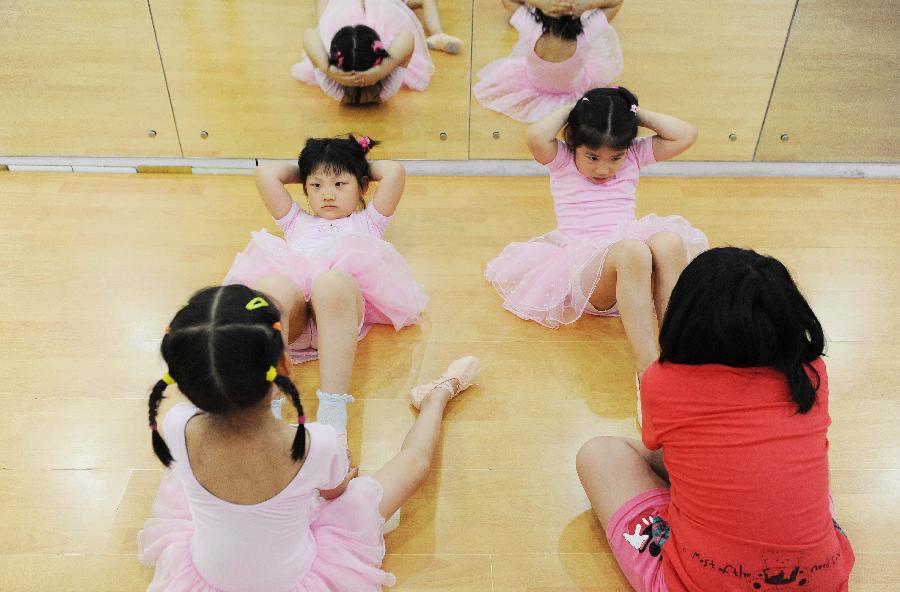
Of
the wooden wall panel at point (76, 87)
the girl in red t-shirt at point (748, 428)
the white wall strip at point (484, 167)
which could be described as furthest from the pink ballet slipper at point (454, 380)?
the wooden wall panel at point (76, 87)

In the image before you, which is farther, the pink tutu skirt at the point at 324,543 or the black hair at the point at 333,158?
the black hair at the point at 333,158

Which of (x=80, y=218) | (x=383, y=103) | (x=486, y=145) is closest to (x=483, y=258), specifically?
(x=486, y=145)

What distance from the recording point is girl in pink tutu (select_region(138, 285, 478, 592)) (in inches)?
40.6

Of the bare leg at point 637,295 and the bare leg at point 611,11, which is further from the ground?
the bare leg at point 611,11

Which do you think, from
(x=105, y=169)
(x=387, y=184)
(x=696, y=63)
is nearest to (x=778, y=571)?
(x=387, y=184)

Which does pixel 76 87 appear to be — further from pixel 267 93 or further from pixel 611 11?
pixel 611 11

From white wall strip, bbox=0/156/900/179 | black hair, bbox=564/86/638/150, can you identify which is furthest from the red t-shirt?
white wall strip, bbox=0/156/900/179

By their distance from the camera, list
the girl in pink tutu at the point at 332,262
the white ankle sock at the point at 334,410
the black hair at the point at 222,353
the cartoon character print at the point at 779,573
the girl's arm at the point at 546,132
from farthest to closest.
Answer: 1. the girl's arm at the point at 546,132
2. the girl in pink tutu at the point at 332,262
3. the white ankle sock at the point at 334,410
4. the cartoon character print at the point at 779,573
5. the black hair at the point at 222,353

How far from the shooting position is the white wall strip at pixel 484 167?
2592 mm

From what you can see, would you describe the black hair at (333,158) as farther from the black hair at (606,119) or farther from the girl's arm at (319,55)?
the girl's arm at (319,55)

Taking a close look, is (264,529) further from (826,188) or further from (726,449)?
(826,188)

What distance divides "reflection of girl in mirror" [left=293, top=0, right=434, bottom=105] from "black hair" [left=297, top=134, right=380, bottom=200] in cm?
79

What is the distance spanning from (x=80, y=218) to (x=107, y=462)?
1.08 meters

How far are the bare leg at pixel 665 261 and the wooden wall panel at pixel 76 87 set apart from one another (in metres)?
1.80
